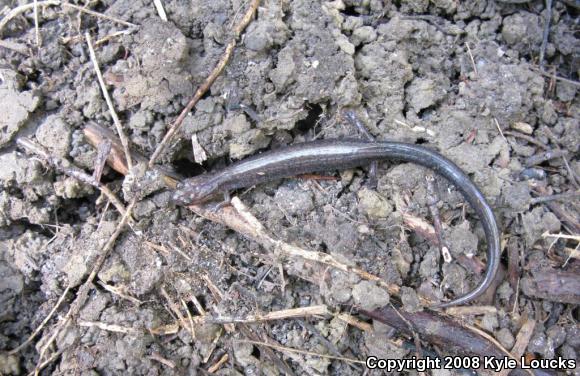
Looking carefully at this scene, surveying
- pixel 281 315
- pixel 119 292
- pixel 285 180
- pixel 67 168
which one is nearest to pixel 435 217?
pixel 285 180

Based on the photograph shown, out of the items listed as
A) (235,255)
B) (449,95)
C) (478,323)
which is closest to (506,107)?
(449,95)

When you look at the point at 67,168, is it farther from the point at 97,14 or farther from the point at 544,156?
the point at 544,156

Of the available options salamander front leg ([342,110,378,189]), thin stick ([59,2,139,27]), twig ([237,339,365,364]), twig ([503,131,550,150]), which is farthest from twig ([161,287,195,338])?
twig ([503,131,550,150])

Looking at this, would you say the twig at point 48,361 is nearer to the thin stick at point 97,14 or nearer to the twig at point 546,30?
the thin stick at point 97,14

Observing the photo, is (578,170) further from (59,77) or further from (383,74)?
(59,77)

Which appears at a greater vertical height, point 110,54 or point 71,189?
point 110,54

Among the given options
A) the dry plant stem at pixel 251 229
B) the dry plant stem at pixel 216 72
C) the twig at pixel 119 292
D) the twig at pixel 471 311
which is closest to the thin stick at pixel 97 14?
the dry plant stem at pixel 216 72
